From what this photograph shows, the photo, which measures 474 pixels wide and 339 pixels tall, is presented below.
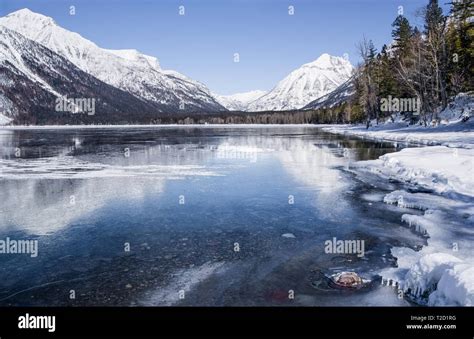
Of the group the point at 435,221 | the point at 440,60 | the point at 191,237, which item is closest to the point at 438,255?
the point at 435,221

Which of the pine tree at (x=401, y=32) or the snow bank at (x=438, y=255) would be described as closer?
the snow bank at (x=438, y=255)

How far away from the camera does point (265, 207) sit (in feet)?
47.6

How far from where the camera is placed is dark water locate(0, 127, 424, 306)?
7441 millimetres

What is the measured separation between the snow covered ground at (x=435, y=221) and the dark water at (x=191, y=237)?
Result: 46cm

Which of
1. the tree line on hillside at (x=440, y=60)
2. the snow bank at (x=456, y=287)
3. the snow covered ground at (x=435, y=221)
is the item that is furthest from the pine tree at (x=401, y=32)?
the snow bank at (x=456, y=287)

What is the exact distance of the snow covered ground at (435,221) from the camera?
655cm

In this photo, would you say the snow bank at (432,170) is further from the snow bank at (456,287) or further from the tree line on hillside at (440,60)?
the tree line on hillside at (440,60)

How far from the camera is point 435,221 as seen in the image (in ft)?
39.6

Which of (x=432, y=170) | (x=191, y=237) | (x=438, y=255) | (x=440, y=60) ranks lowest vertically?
(x=191, y=237)

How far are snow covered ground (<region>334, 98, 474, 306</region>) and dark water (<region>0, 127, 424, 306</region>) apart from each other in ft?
1.51

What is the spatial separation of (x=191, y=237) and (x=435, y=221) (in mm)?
7063

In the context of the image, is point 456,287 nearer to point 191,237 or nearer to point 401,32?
point 191,237
